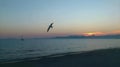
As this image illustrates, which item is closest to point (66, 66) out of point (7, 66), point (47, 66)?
point (47, 66)

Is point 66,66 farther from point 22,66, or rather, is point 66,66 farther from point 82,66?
point 22,66

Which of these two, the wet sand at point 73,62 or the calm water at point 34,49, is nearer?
the wet sand at point 73,62

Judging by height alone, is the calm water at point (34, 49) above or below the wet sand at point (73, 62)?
above

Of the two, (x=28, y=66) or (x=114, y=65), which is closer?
(x=114, y=65)

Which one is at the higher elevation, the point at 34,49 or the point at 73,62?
the point at 34,49

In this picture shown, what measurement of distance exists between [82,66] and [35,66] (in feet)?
15.9

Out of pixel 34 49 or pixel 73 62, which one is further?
pixel 34 49

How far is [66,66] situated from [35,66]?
326cm

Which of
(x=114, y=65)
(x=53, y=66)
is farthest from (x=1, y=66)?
(x=114, y=65)

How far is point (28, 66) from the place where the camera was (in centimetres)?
2280

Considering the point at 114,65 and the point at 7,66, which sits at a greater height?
the point at 7,66

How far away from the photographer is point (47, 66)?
22016 mm

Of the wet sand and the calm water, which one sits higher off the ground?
the calm water

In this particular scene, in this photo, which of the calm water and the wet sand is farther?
the calm water
